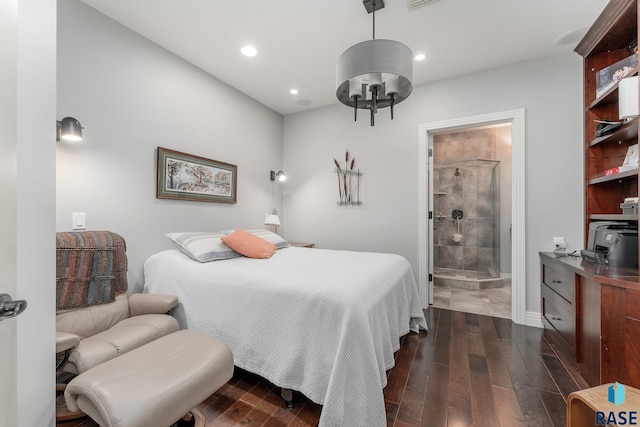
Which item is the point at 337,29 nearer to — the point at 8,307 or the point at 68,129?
the point at 68,129

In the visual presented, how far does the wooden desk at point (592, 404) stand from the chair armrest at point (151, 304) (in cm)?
229

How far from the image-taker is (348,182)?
3.83 meters

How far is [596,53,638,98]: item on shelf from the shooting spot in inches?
77.6

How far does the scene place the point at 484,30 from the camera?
7.75 feet

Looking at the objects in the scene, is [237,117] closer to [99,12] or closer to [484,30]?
[99,12]

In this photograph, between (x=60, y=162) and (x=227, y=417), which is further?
(x=60, y=162)

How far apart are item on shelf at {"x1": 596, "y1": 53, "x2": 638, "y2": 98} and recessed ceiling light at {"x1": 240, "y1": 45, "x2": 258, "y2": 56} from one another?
2.96 metres

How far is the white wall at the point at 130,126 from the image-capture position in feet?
6.71

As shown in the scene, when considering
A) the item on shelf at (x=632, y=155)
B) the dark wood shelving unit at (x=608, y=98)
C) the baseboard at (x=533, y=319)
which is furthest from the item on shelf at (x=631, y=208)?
the baseboard at (x=533, y=319)

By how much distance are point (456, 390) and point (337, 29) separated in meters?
2.93

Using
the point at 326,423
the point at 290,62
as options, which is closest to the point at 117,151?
the point at 290,62

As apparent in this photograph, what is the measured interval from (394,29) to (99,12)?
245cm

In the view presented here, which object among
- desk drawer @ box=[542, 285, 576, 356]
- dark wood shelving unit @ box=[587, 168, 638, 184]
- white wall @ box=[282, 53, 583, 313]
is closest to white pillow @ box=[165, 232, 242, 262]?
white wall @ box=[282, 53, 583, 313]

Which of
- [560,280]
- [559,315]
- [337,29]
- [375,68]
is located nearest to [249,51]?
[337,29]
